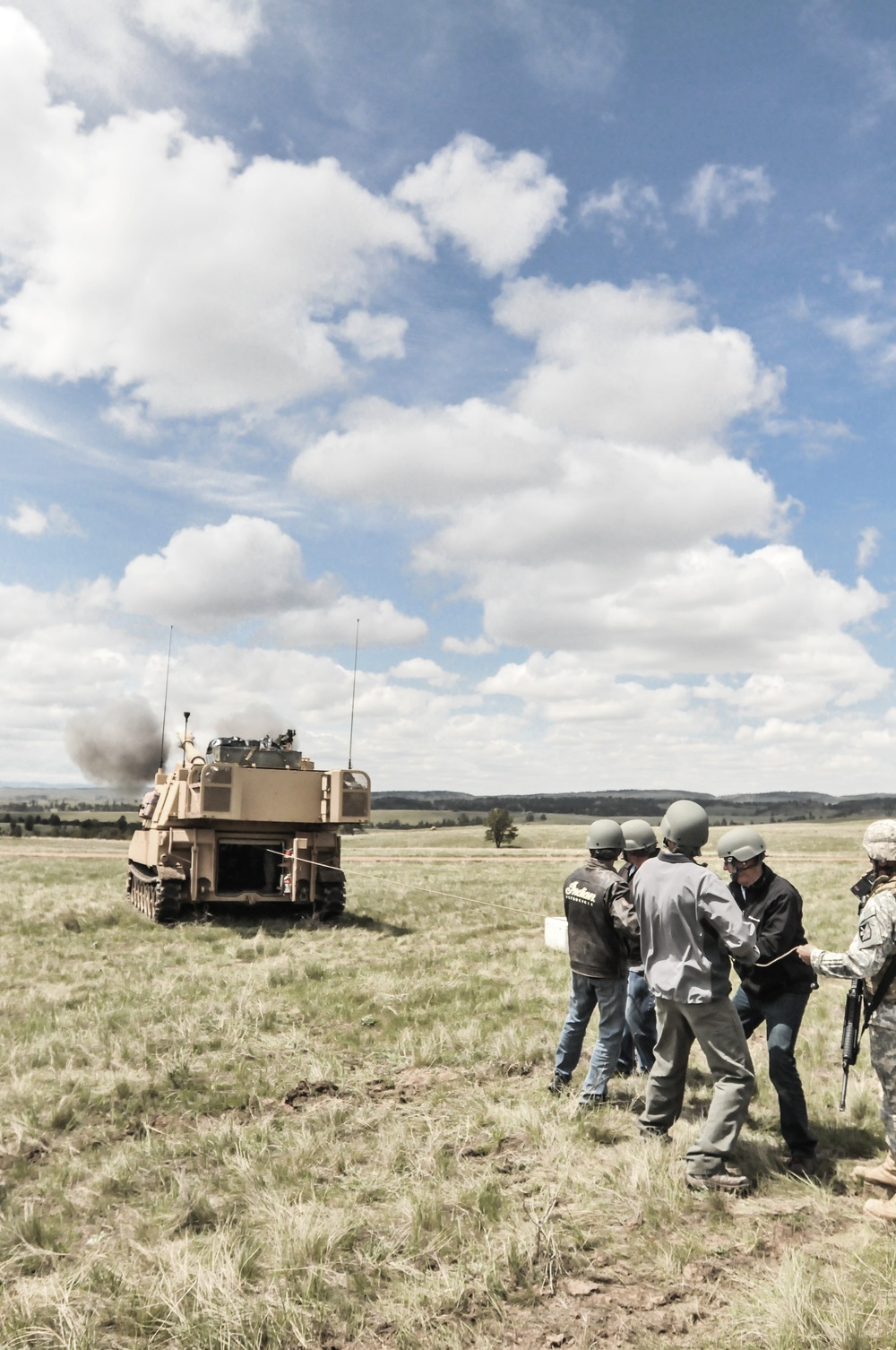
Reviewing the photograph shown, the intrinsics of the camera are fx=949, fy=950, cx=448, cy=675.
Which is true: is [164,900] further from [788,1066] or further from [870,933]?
[870,933]

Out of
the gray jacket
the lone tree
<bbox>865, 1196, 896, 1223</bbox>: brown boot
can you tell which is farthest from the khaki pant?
the lone tree

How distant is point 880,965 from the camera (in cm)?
523

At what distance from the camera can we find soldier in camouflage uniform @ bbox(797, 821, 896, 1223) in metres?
5.21

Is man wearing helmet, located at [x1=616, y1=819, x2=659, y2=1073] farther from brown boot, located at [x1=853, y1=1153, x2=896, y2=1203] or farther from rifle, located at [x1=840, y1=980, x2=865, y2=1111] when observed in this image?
brown boot, located at [x1=853, y1=1153, x2=896, y2=1203]

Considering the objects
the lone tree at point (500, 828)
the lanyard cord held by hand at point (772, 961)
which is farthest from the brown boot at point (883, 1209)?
the lone tree at point (500, 828)

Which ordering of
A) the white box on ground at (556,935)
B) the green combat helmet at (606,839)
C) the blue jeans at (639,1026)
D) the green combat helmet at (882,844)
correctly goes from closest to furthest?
the green combat helmet at (882,844), the green combat helmet at (606,839), the blue jeans at (639,1026), the white box on ground at (556,935)

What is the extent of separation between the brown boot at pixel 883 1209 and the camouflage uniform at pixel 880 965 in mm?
341

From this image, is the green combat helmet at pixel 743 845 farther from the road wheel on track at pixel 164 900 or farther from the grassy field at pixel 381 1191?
the road wheel on track at pixel 164 900

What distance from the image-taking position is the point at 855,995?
231 inches

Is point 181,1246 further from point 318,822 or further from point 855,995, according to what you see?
point 318,822

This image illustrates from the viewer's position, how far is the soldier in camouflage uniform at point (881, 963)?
5.21 metres

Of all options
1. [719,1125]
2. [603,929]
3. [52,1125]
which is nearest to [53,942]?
[52,1125]

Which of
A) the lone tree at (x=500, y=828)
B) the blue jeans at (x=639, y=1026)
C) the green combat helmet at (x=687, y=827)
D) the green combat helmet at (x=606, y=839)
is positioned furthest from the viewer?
the lone tree at (x=500, y=828)

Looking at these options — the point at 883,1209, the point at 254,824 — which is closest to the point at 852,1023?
the point at 883,1209
